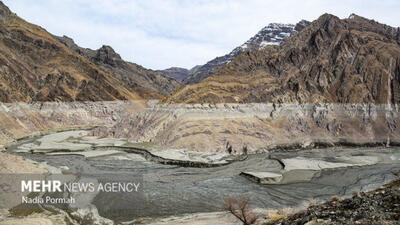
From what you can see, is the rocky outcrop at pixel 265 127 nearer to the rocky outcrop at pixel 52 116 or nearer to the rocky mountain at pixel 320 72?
the rocky mountain at pixel 320 72

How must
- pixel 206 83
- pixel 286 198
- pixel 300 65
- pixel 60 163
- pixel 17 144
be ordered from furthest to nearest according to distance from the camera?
pixel 300 65 < pixel 206 83 < pixel 17 144 < pixel 60 163 < pixel 286 198

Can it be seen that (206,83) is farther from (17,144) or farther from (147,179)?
(17,144)

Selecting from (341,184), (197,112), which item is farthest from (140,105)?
(341,184)

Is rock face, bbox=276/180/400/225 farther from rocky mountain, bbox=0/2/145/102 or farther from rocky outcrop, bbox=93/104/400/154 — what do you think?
rocky mountain, bbox=0/2/145/102

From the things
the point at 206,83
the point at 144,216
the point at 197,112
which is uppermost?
the point at 206,83

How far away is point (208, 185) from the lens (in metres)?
33.7

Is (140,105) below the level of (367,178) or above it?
above

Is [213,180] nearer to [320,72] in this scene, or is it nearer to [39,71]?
[320,72]

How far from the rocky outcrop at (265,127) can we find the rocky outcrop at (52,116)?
33690mm

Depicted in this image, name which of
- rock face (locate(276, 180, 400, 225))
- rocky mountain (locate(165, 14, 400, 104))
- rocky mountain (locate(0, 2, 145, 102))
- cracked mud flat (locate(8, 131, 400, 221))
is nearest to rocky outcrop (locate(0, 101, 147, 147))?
rocky mountain (locate(0, 2, 145, 102))

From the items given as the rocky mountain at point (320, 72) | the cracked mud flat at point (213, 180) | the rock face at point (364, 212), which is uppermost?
the rocky mountain at point (320, 72)

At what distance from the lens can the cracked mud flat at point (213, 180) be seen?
1098 inches

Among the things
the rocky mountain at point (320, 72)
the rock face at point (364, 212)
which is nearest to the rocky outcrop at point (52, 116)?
the rocky mountain at point (320, 72)

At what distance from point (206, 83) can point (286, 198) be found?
4121 centimetres
